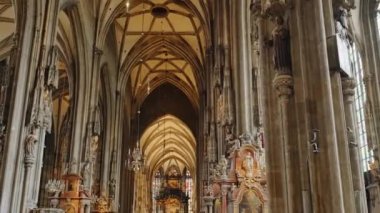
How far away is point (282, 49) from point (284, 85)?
650 millimetres

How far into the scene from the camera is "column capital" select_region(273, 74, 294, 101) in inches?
294

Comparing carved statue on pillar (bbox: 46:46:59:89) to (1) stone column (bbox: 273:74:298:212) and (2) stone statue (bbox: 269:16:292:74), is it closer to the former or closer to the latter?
(2) stone statue (bbox: 269:16:292:74)

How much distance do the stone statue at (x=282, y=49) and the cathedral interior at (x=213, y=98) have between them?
0.06 ft

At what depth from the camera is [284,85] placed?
295 inches

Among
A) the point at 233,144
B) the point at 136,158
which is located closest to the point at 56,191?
the point at 136,158

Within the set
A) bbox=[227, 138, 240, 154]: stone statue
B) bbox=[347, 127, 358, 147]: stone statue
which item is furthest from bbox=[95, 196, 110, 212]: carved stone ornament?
bbox=[347, 127, 358, 147]: stone statue

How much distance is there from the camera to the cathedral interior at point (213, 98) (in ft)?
23.0

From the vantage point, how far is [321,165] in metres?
6.35

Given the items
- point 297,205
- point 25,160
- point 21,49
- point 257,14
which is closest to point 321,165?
point 297,205

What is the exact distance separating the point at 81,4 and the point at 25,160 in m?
A: 8.74

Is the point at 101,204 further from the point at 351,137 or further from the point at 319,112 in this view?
the point at 319,112

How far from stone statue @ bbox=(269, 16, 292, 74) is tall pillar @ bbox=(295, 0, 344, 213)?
458 millimetres

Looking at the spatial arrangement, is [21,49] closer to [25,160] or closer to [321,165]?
[25,160]

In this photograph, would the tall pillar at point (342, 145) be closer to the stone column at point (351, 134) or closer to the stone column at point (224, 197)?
the stone column at point (351, 134)
